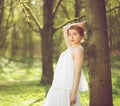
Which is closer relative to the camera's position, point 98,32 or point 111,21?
point 98,32

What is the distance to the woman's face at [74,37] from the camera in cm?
620

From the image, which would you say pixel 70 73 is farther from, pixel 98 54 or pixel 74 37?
pixel 98 54

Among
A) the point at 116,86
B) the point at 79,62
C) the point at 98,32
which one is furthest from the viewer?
the point at 116,86

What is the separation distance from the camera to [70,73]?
6203 millimetres

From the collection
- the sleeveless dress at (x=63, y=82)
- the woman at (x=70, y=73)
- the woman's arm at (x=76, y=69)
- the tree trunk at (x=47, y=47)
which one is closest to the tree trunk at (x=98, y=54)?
the woman at (x=70, y=73)

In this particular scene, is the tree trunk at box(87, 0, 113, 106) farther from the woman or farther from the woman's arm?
the woman's arm

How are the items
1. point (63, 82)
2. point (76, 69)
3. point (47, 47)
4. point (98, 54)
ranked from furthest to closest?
1. point (47, 47)
2. point (98, 54)
3. point (63, 82)
4. point (76, 69)

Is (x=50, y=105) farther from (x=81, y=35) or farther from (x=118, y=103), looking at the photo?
(x=118, y=103)

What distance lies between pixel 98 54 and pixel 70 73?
1.16m

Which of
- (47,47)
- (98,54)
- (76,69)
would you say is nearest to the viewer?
(76,69)

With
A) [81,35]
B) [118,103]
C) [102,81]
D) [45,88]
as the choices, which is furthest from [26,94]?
[81,35]

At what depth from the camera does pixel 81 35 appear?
247 inches

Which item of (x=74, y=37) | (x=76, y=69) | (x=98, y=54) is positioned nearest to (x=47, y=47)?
(x=98, y=54)

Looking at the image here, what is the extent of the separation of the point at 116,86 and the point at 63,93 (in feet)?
30.5
